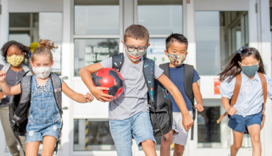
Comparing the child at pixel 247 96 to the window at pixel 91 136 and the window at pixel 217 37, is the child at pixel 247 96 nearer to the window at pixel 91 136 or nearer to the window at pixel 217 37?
the window at pixel 217 37

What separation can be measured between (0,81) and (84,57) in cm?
208

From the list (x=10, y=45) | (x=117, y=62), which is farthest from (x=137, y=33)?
(x=10, y=45)

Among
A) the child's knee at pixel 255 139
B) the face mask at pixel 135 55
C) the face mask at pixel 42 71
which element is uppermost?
the face mask at pixel 135 55

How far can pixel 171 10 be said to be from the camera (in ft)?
15.6

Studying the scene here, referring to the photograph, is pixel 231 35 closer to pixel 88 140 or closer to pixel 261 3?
pixel 261 3

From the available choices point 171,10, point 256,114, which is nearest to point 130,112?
point 256,114

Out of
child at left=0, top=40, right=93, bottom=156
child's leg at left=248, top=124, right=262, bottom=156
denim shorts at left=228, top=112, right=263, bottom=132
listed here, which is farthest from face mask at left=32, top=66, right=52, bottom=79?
child's leg at left=248, top=124, right=262, bottom=156

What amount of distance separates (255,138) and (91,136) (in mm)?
2891

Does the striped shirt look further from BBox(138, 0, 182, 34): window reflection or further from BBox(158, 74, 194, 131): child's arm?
BBox(138, 0, 182, 34): window reflection

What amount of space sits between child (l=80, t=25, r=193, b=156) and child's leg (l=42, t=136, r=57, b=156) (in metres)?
0.70

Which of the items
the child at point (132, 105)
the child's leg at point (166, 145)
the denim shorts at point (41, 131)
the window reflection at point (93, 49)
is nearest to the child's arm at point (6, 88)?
the denim shorts at point (41, 131)

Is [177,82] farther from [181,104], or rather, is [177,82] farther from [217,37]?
[217,37]

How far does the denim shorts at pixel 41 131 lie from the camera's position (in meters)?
2.69

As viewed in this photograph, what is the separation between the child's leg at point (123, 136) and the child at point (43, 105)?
0.53 m
